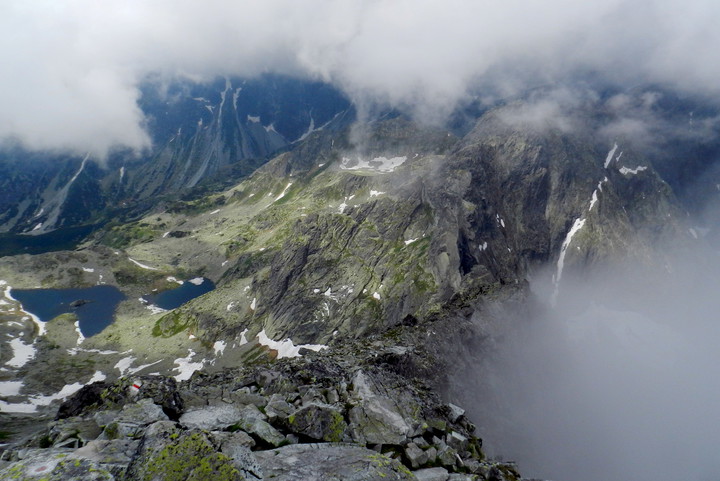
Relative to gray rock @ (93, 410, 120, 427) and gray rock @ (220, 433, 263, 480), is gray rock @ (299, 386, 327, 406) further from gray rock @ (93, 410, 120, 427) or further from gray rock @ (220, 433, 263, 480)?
gray rock @ (93, 410, 120, 427)

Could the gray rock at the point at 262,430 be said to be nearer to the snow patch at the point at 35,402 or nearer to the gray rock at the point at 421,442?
the gray rock at the point at 421,442

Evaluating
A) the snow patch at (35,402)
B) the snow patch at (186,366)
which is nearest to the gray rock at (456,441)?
the snow patch at (35,402)

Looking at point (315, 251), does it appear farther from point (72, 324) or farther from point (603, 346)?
point (603, 346)

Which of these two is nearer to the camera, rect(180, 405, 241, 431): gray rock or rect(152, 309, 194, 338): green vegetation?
rect(180, 405, 241, 431): gray rock

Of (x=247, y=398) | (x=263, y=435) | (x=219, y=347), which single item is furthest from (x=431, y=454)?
(x=219, y=347)

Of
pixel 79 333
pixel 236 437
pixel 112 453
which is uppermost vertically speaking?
pixel 112 453

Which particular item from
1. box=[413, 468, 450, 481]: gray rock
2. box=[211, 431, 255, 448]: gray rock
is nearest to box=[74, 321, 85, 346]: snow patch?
box=[211, 431, 255, 448]: gray rock

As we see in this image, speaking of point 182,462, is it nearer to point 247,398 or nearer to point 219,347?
point 247,398
